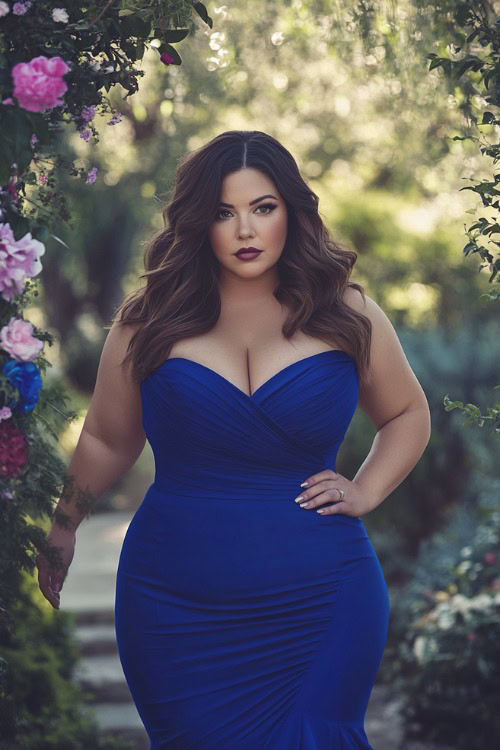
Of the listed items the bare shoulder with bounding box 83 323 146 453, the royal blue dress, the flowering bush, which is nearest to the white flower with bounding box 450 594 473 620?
the flowering bush

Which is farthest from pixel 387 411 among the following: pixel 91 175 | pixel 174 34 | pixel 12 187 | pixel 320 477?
pixel 12 187

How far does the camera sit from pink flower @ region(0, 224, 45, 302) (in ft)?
7.36

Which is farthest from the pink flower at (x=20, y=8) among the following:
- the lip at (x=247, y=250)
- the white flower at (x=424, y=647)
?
the white flower at (x=424, y=647)

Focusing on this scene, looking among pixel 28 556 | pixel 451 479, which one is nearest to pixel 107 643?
pixel 451 479

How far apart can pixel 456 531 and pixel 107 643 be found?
2200mm

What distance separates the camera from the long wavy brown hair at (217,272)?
10.2 ft

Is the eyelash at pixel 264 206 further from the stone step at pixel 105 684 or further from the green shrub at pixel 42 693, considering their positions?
the stone step at pixel 105 684

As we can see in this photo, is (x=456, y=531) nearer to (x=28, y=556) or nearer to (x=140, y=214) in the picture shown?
(x=28, y=556)

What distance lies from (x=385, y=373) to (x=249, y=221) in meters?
0.60

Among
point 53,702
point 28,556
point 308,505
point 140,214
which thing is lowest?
point 53,702

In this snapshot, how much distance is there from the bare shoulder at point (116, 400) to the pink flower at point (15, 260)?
91 cm

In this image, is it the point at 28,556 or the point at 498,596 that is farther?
the point at 498,596

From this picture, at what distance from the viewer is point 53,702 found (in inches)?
180

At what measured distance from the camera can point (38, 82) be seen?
7.22ft
